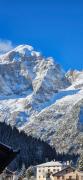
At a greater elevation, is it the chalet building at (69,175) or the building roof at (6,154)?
the chalet building at (69,175)

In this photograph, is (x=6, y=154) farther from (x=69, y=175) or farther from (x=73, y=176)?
(x=69, y=175)

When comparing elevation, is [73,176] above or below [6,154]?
above

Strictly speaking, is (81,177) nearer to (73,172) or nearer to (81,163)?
(73,172)

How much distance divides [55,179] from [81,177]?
27.3 feet

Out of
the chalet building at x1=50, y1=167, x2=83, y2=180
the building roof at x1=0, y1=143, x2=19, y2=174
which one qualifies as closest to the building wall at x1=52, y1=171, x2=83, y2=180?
the chalet building at x1=50, y1=167, x2=83, y2=180

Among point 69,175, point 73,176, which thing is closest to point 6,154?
point 73,176

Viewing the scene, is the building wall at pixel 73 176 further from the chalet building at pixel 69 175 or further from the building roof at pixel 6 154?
the building roof at pixel 6 154

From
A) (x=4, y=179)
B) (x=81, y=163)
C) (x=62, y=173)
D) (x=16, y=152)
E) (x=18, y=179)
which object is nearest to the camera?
(x=16, y=152)

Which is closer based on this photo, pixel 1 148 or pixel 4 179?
pixel 1 148

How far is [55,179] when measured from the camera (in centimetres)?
16362

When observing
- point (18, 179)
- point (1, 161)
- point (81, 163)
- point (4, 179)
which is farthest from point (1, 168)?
point (81, 163)

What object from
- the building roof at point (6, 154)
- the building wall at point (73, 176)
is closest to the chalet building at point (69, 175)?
the building wall at point (73, 176)

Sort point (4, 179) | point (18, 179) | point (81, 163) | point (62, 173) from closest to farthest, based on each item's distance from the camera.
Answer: point (4, 179) → point (62, 173) → point (18, 179) → point (81, 163)

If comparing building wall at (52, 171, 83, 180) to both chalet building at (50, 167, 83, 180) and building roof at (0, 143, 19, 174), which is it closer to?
chalet building at (50, 167, 83, 180)
